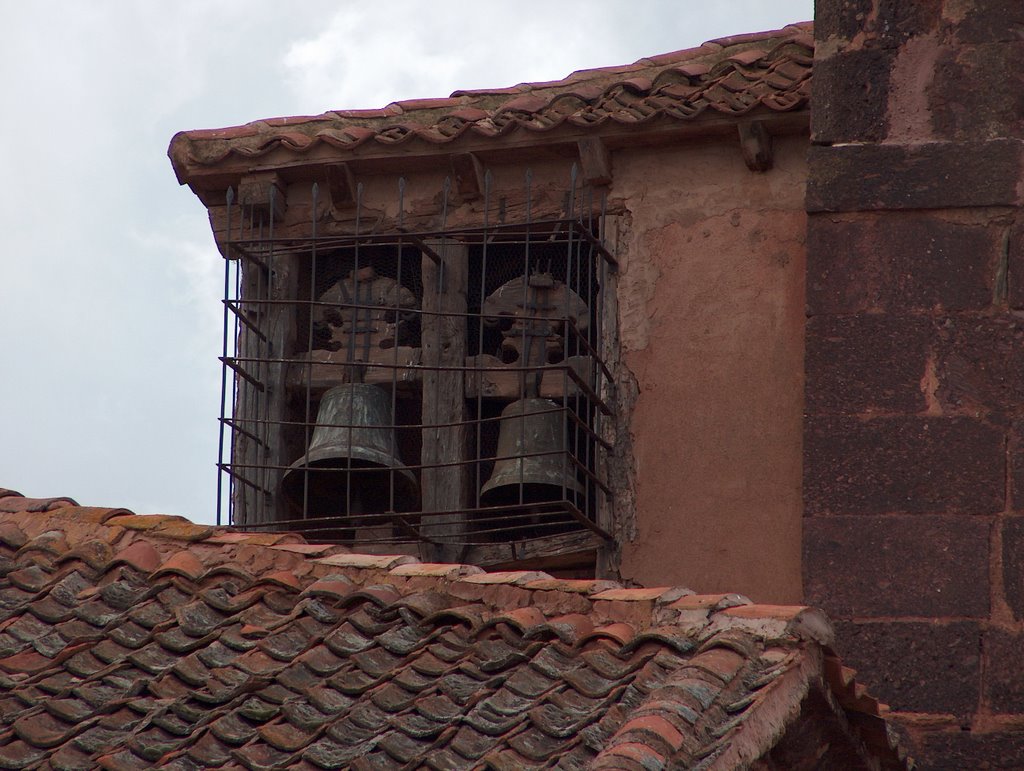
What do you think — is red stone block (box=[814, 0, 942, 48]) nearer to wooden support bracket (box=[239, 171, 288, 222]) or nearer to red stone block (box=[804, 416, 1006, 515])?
red stone block (box=[804, 416, 1006, 515])

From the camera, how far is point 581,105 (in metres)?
7.21

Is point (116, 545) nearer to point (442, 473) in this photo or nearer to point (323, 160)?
point (442, 473)

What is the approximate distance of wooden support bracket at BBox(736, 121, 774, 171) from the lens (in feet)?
22.7

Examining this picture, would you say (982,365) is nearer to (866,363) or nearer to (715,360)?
(866,363)

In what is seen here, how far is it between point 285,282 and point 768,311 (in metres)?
1.94

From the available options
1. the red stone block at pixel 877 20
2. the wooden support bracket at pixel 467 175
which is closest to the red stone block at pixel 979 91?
the red stone block at pixel 877 20

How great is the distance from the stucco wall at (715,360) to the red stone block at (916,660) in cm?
61

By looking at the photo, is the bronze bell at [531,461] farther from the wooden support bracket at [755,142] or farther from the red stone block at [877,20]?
the red stone block at [877,20]

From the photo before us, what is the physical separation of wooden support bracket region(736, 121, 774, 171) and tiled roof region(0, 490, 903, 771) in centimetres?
227

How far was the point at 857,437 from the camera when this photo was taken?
6074mm

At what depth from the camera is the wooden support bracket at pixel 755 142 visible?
22.7 ft

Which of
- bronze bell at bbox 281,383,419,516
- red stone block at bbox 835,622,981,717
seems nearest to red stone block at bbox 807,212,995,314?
red stone block at bbox 835,622,981,717

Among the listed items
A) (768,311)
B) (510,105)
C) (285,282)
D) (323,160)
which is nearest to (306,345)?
(285,282)

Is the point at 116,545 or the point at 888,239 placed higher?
the point at 888,239
